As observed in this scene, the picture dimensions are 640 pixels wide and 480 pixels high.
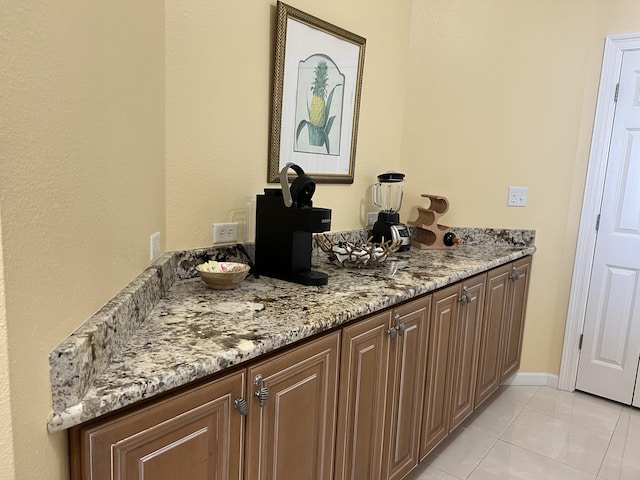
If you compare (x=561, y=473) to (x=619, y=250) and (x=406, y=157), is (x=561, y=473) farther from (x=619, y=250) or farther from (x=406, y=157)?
(x=406, y=157)

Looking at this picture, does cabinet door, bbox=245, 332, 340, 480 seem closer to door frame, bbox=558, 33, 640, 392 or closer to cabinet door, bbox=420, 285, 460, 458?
cabinet door, bbox=420, 285, 460, 458

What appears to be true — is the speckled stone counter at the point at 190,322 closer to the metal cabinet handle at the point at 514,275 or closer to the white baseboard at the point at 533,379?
the metal cabinet handle at the point at 514,275

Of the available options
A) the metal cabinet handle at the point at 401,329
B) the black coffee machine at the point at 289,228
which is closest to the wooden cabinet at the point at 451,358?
the metal cabinet handle at the point at 401,329

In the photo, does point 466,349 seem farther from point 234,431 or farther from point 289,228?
point 234,431

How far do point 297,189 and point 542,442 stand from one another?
6.38ft

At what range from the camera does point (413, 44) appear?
9.20 ft

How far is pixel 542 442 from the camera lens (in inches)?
94.8

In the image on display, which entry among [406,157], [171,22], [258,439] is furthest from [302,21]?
[258,439]

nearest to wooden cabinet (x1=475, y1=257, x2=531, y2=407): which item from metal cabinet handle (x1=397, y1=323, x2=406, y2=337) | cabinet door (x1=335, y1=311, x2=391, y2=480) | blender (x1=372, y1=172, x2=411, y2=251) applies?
blender (x1=372, y1=172, x2=411, y2=251)

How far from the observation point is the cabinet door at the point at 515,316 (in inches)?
106

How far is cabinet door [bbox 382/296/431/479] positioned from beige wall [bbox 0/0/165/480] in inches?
40.8

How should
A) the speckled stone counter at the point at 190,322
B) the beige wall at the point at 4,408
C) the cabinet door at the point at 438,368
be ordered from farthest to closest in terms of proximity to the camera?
1. the cabinet door at the point at 438,368
2. the speckled stone counter at the point at 190,322
3. the beige wall at the point at 4,408

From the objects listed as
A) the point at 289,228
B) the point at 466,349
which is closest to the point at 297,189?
the point at 289,228

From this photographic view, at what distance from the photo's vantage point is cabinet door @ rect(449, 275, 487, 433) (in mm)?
2176
